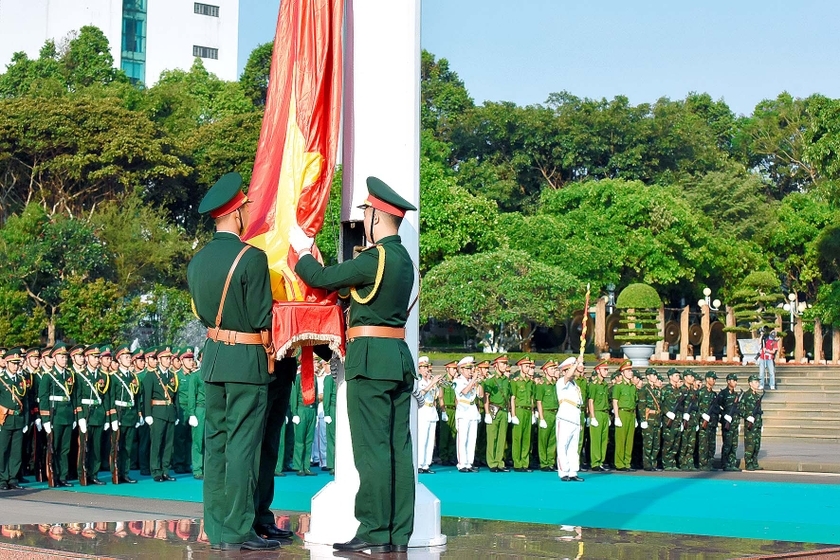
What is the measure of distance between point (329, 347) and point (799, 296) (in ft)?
140

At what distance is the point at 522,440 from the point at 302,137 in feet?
36.6

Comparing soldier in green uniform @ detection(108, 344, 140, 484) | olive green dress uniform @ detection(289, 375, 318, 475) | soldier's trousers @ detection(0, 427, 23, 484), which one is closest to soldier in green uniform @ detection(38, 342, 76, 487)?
soldier's trousers @ detection(0, 427, 23, 484)

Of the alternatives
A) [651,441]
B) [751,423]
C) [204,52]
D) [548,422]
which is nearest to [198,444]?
[548,422]

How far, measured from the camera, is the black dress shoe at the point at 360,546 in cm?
666

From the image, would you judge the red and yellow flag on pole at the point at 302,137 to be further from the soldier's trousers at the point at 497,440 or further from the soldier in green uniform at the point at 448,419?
the soldier in green uniform at the point at 448,419

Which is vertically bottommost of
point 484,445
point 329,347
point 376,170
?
point 484,445

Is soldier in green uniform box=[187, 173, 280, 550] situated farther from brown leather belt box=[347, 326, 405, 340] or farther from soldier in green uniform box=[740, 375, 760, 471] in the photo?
soldier in green uniform box=[740, 375, 760, 471]

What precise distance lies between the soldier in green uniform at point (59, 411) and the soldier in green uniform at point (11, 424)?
26 cm

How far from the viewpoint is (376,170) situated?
7445mm

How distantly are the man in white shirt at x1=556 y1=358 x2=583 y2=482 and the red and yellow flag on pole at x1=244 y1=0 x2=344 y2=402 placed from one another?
9.63 metres

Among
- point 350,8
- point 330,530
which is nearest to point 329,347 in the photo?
point 330,530

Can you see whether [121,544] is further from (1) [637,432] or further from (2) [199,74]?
(2) [199,74]

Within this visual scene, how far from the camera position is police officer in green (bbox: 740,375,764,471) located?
1773 cm

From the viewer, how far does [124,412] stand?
50.6 ft
